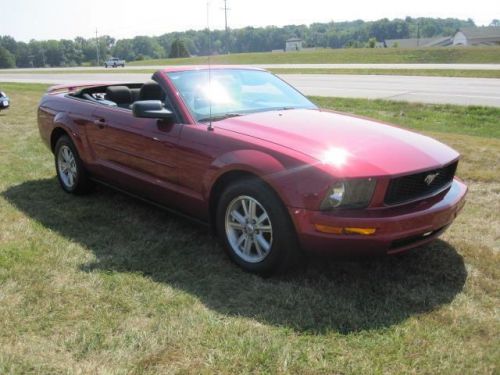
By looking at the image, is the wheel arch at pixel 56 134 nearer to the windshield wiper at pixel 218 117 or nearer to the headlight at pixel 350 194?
the windshield wiper at pixel 218 117

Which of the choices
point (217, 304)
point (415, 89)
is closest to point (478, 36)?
point (415, 89)

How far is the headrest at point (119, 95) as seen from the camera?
5.88 metres

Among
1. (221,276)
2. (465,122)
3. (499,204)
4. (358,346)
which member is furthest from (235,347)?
(465,122)

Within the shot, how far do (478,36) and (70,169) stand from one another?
8266 cm

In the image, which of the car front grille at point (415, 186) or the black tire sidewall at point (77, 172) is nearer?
the car front grille at point (415, 186)

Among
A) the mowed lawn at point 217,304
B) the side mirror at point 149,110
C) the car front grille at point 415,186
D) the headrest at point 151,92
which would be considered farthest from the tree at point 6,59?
the car front grille at point 415,186

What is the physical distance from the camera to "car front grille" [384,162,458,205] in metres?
3.33

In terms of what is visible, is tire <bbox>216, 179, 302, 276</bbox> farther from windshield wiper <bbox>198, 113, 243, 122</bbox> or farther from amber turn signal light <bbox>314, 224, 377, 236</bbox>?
windshield wiper <bbox>198, 113, 243, 122</bbox>

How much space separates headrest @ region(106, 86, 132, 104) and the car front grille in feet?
11.9

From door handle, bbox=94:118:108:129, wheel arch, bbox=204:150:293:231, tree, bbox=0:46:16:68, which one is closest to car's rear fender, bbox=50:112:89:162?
door handle, bbox=94:118:108:129

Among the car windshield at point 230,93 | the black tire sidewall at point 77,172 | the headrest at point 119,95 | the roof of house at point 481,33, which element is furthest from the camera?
the roof of house at point 481,33

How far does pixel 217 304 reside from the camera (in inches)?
133

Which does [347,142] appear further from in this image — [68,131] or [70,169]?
[70,169]

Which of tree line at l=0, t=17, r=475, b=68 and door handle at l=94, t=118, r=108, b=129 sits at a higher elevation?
tree line at l=0, t=17, r=475, b=68
